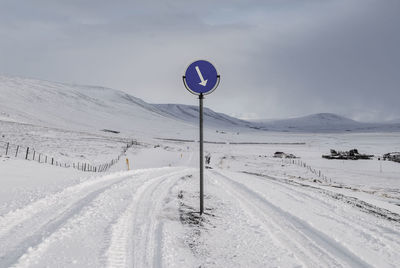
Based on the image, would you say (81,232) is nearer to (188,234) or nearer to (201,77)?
(188,234)

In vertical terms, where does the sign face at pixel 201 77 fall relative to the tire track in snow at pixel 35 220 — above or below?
above

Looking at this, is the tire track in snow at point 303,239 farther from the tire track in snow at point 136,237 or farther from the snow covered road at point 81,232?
the snow covered road at point 81,232

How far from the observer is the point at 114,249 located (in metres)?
4.46

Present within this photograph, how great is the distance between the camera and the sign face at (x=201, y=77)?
21.8 ft

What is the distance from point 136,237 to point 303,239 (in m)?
2.73

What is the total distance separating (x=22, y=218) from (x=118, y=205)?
1963 mm

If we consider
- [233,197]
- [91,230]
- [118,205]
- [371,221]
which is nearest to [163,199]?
[118,205]

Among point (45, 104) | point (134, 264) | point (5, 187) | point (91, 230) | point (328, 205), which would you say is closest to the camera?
point (134, 264)

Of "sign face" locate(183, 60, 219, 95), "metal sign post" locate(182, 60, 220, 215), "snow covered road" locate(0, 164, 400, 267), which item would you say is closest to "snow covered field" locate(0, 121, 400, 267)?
"snow covered road" locate(0, 164, 400, 267)

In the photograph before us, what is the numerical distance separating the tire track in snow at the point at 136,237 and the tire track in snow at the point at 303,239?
6.75 ft

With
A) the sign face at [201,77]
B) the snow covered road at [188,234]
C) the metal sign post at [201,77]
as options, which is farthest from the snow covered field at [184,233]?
the sign face at [201,77]

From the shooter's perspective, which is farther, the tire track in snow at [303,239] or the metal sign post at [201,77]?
the metal sign post at [201,77]

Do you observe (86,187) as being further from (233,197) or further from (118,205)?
(233,197)

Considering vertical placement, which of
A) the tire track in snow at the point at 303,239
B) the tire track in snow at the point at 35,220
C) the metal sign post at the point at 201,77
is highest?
the metal sign post at the point at 201,77
